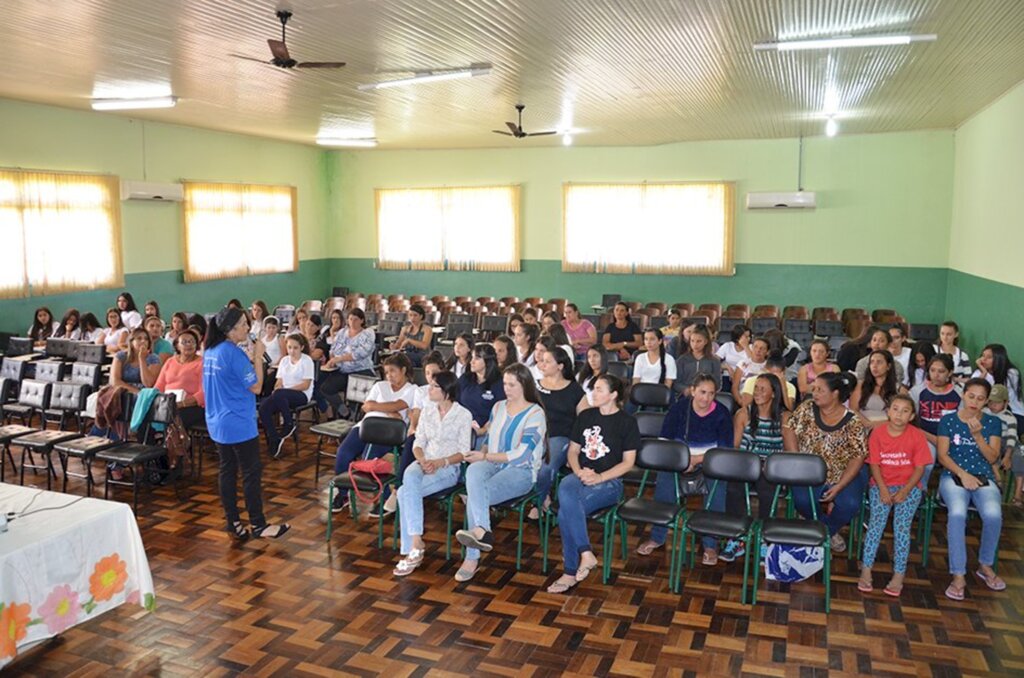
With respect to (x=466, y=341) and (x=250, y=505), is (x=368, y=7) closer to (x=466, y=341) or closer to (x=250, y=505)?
(x=466, y=341)

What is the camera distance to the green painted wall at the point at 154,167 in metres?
11.3

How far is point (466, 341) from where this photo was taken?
754 cm

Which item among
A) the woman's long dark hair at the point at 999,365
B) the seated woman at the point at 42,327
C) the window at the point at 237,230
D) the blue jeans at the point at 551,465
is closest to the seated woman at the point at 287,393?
the blue jeans at the point at 551,465

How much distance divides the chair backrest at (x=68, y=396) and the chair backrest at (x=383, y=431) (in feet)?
10.4

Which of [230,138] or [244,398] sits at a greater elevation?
[230,138]

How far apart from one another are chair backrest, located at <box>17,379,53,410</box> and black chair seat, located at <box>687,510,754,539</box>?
598 cm

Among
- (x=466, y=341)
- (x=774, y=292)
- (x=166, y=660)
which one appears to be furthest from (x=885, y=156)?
(x=166, y=660)

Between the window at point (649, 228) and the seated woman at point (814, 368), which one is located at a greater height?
the window at point (649, 228)

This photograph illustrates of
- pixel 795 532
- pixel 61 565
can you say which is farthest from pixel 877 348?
pixel 61 565

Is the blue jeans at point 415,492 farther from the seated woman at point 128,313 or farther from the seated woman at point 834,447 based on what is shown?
the seated woman at point 128,313

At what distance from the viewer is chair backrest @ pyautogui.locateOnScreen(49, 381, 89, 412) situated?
25.3 ft

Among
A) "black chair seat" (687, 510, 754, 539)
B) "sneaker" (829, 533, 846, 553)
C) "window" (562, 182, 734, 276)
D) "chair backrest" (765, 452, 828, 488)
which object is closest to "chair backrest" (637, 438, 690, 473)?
"black chair seat" (687, 510, 754, 539)

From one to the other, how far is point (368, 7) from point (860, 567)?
5.29 meters

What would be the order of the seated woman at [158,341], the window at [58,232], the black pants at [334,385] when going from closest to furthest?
the seated woman at [158,341], the black pants at [334,385], the window at [58,232]
